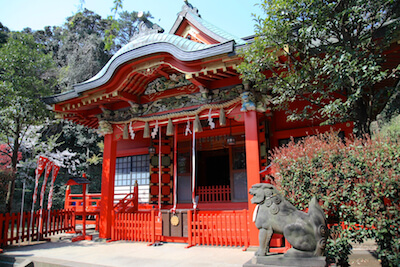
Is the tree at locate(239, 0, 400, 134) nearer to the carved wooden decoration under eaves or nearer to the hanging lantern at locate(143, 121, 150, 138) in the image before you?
the carved wooden decoration under eaves

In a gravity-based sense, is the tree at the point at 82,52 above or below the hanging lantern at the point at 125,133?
above

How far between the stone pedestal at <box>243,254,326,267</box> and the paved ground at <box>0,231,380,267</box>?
1358 mm

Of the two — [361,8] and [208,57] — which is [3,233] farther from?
[361,8]

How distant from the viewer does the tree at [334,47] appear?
471cm

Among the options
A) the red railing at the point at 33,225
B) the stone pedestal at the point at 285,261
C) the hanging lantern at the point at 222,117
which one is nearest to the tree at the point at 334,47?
the hanging lantern at the point at 222,117

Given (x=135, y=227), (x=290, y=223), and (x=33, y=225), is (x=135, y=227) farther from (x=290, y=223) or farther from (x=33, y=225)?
(x=290, y=223)

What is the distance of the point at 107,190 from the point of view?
9.08 metres

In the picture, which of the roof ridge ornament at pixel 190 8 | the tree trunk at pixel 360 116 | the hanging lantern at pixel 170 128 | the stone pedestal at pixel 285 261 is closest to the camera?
the stone pedestal at pixel 285 261

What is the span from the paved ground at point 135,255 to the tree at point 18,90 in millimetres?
3423

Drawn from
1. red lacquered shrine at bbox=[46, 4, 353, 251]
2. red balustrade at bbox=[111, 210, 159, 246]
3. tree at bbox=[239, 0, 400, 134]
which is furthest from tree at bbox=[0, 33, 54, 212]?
tree at bbox=[239, 0, 400, 134]

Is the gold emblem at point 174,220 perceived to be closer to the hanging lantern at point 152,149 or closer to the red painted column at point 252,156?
the red painted column at point 252,156

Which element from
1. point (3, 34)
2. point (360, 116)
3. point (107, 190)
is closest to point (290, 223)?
point (360, 116)

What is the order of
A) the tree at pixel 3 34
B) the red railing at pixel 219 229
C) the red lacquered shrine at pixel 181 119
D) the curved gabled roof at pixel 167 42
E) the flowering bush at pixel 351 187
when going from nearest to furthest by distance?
the flowering bush at pixel 351 187
the red railing at pixel 219 229
the red lacquered shrine at pixel 181 119
the curved gabled roof at pixel 167 42
the tree at pixel 3 34

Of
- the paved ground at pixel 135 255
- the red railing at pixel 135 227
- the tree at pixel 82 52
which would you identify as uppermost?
the tree at pixel 82 52
